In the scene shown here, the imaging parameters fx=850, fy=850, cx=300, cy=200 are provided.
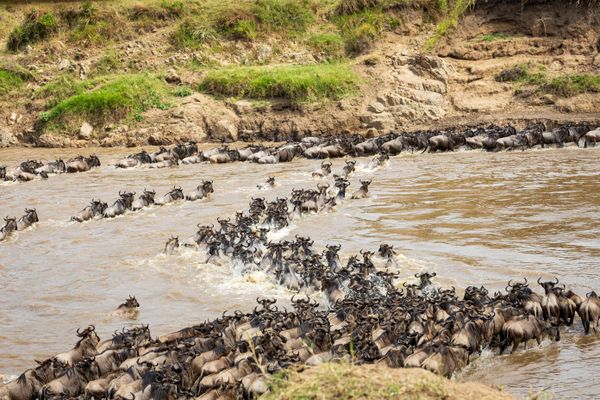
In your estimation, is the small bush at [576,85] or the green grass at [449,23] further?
the green grass at [449,23]

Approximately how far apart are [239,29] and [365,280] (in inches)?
901

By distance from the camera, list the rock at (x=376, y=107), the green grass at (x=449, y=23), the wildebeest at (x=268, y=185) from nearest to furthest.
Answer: the wildebeest at (x=268, y=185)
the rock at (x=376, y=107)
the green grass at (x=449, y=23)

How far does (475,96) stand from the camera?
28078 mm

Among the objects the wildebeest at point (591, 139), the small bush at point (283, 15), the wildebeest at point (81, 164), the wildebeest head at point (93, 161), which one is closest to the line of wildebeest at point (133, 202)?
the wildebeest at point (81, 164)

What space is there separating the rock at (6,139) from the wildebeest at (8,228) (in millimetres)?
13921

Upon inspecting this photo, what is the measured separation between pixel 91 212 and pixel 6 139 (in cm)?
1384

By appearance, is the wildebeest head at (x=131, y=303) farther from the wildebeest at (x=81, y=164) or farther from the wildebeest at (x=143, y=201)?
the wildebeest at (x=81, y=164)

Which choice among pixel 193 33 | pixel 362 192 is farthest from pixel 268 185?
pixel 193 33

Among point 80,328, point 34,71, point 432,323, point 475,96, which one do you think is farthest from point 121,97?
point 432,323

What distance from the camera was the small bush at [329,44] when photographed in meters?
32.3

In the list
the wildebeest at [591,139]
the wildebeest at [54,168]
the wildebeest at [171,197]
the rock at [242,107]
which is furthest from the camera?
the rock at [242,107]

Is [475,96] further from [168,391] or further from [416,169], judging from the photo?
[168,391]

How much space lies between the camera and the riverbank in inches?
1095

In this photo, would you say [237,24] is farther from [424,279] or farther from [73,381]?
[73,381]
